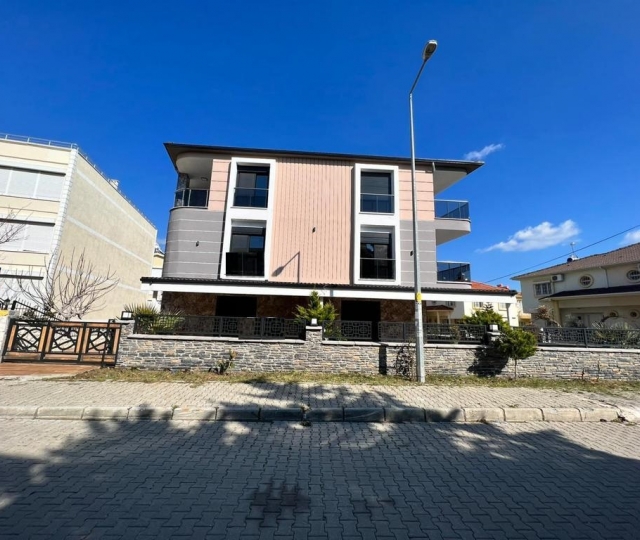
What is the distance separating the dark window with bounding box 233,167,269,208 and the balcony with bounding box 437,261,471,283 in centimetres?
911

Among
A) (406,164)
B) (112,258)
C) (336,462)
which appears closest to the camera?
(336,462)

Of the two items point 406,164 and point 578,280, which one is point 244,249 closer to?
point 406,164

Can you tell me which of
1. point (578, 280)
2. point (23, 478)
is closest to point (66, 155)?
point (23, 478)

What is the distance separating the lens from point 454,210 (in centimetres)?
1473

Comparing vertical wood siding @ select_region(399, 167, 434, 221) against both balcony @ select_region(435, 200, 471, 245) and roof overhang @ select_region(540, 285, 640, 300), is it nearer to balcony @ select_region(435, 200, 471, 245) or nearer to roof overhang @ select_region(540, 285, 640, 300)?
balcony @ select_region(435, 200, 471, 245)

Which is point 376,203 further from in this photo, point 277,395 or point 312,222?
point 277,395

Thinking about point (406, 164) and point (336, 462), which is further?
point (406, 164)

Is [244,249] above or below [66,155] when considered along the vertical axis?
below

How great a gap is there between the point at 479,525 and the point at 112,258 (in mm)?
30549

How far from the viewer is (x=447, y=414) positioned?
6.03 metres

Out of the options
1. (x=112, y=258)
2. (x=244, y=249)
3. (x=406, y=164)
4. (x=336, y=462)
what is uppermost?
(x=406, y=164)

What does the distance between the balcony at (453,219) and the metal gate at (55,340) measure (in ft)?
46.0

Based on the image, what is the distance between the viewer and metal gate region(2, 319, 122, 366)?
965 cm

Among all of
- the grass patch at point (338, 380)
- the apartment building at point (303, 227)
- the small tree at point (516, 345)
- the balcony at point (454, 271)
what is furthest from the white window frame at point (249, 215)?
A: the small tree at point (516, 345)
